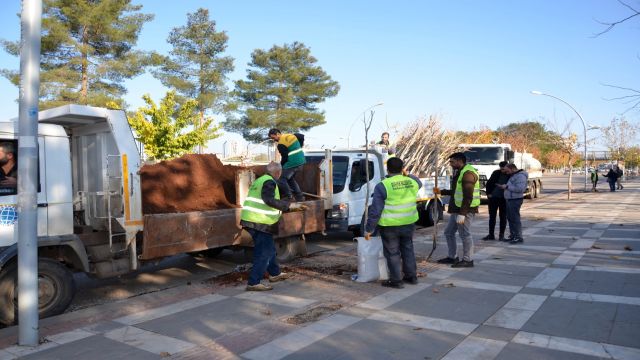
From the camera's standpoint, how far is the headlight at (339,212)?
10672 mm

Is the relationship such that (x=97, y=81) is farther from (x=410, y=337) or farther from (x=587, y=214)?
(x=410, y=337)

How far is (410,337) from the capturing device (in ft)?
16.8

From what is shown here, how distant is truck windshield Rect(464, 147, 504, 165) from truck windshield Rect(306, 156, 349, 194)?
11394mm

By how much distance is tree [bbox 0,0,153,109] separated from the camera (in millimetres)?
24891

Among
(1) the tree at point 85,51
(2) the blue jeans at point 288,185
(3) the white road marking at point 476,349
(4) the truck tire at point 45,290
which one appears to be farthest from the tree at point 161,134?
(3) the white road marking at point 476,349

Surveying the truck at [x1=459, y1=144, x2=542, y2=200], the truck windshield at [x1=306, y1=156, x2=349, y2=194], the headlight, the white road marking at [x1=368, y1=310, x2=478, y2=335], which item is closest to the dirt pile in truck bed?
the headlight

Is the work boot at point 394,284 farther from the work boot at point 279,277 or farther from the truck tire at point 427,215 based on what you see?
the truck tire at point 427,215

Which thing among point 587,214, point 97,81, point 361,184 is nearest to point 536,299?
point 361,184

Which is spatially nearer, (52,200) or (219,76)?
(52,200)

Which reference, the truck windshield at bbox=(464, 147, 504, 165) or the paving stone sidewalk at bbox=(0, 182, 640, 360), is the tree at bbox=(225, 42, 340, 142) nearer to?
the truck windshield at bbox=(464, 147, 504, 165)

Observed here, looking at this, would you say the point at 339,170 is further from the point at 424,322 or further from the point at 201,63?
the point at 201,63

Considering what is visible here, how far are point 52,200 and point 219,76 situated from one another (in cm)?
2962

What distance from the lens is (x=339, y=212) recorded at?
10688 millimetres

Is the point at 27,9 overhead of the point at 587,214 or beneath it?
overhead
